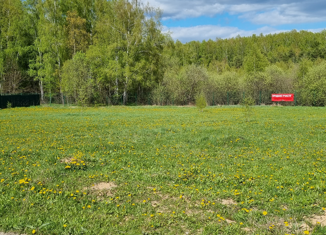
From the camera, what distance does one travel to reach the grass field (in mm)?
4297

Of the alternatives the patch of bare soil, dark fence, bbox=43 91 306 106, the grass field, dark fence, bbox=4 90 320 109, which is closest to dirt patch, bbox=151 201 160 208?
the grass field

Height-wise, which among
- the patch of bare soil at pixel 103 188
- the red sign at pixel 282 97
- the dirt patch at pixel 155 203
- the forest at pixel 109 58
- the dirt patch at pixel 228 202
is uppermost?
the forest at pixel 109 58

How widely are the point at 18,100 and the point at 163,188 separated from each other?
1424 inches

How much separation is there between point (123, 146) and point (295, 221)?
6464 millimetres

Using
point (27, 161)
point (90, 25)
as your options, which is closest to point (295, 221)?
point (27, 161)

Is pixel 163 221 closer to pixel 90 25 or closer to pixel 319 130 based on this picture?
pixel 319 130

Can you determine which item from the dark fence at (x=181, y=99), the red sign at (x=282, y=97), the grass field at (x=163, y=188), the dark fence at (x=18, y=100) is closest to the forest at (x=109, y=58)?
the dark fence at (x=181, y=99)

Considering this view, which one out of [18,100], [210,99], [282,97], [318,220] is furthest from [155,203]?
[210,99]

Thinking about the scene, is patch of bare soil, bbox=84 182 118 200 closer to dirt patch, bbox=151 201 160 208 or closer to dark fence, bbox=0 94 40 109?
dirt patch, bbox=151 201 160 208

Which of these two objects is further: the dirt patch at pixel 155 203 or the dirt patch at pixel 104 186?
the dirt patch at pixel 104 186

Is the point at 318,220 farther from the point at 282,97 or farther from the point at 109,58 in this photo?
the point at 109,58

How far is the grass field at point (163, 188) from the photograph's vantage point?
430 centimetres

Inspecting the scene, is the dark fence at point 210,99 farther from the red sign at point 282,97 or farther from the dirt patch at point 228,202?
the dirt patch at point 228,202

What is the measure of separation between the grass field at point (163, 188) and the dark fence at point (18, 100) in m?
27.1
